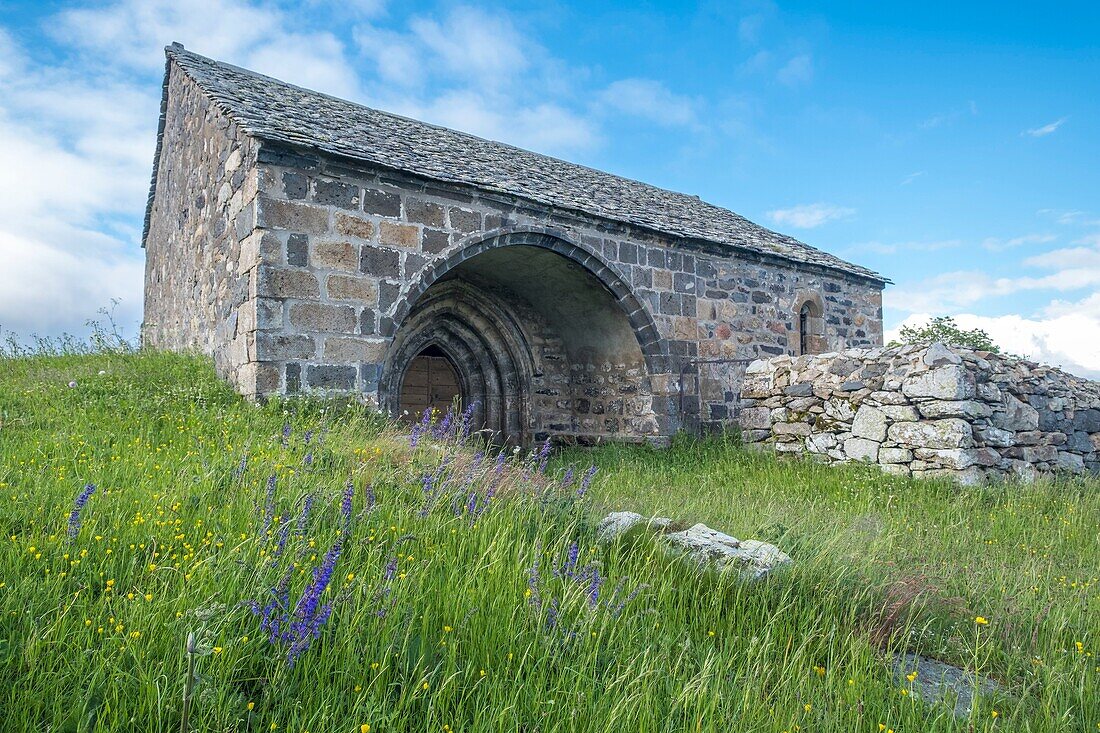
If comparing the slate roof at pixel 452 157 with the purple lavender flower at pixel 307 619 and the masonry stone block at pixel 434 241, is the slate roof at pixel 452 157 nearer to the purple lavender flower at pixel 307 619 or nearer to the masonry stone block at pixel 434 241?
the masonry stone block at pixel 434 241

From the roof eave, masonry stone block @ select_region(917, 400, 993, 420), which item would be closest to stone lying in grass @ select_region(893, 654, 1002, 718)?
masonry stone block @ select_region(917, 400, 993, 420)

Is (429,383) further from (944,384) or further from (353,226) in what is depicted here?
(944,384)

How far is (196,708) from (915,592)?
349 cm

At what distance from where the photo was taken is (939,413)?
7.29m

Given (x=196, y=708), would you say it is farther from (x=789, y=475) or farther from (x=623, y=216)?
(x=623, y=216)

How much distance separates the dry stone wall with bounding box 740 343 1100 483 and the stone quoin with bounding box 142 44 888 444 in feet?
6.77

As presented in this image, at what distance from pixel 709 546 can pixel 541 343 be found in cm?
783

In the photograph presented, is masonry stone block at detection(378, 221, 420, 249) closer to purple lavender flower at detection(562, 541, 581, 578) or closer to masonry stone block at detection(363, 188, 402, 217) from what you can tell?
→ masonry stone block at detection(363, 188, 402, 217)

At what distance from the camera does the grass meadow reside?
2225 millimetres

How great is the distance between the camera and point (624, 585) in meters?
3.30

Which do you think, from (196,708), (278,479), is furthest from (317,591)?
(278,479)

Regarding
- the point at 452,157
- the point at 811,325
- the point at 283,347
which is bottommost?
the point at 283,347

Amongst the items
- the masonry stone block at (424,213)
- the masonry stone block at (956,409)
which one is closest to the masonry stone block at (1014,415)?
the masonry stone block at (956,409)

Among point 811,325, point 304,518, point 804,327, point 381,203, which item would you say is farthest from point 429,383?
point 304,518
